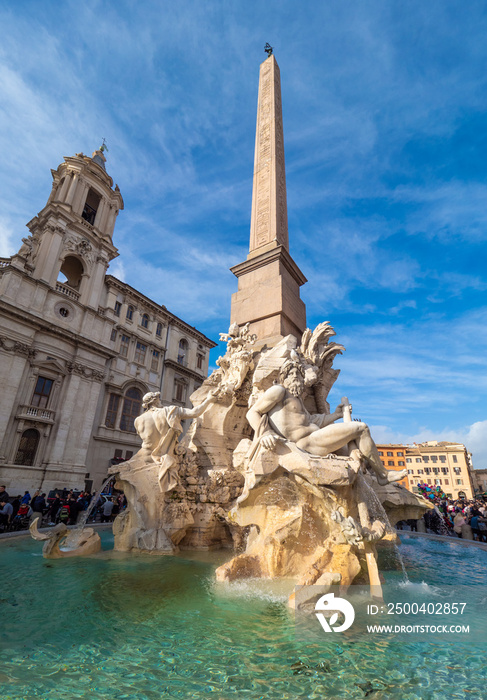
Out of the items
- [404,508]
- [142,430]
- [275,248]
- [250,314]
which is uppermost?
[275,248]

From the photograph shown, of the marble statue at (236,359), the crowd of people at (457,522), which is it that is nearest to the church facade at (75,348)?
the marble statue at (236,359)

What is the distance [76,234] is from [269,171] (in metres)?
19.1

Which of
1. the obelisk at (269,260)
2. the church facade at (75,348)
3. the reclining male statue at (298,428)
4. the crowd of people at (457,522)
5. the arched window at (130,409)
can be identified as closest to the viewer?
the reclining male statue at (298,428)

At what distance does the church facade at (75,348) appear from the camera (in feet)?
61.4

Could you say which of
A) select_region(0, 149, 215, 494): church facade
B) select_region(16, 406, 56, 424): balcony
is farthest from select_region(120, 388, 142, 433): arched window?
select_region(16, 406, 56, 424): balcony

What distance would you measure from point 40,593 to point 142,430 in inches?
108

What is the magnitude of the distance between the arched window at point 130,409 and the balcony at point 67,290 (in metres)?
7.42

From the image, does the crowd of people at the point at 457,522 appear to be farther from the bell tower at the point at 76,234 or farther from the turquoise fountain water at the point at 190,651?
the bell tower at the point at 76,234

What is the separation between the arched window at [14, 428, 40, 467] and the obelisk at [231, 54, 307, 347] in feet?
55.6

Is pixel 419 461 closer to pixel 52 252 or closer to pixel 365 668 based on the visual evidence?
pixel 52 252

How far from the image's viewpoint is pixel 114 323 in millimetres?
24859

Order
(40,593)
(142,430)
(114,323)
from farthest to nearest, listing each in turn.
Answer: (114,323) → (142,430) → (40,593)

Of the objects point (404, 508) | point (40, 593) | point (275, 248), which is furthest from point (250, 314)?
point (40, 593)

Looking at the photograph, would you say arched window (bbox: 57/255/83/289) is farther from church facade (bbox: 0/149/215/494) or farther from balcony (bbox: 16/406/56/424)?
balcony (bbox: 16/406/56/424)
